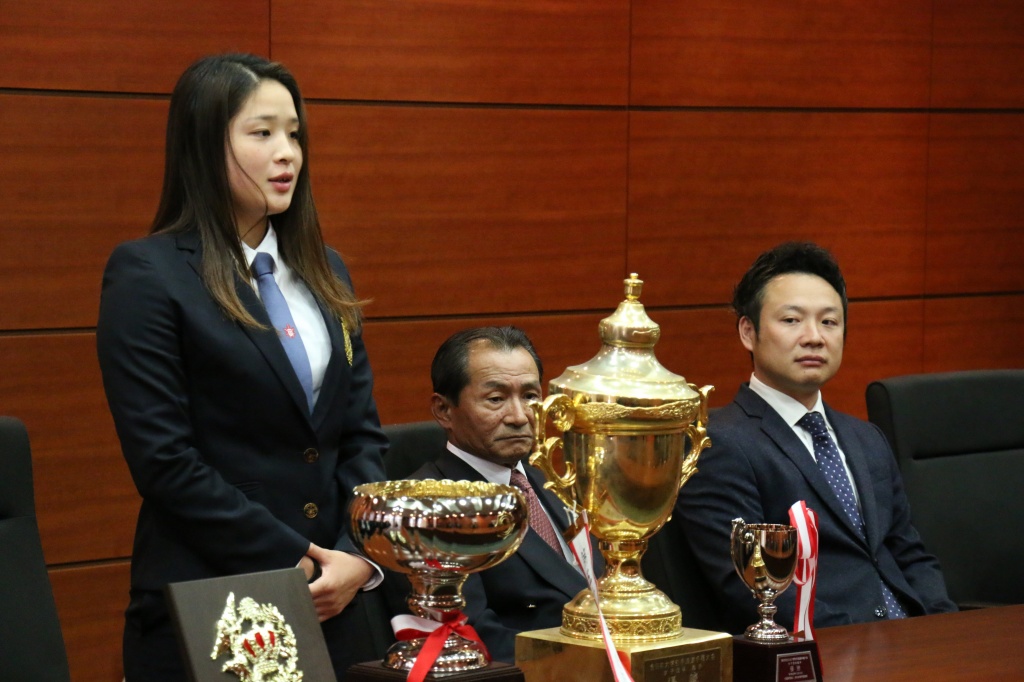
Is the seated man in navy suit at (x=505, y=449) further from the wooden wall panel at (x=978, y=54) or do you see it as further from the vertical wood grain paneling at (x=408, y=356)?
the wooden wall panel at (x=978, y=54)

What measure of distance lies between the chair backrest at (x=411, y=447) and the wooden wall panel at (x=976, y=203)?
2.73 m

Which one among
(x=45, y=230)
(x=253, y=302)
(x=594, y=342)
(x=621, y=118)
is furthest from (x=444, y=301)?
(x=253, y=302)

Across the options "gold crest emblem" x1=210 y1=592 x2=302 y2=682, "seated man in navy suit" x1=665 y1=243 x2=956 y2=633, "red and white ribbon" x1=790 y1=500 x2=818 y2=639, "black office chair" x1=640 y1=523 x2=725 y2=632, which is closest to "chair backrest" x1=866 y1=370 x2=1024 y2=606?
"seated man in navy suit" x1=665 y1=243 x2=956 y2=633

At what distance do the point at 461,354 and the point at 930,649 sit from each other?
1.06 metres

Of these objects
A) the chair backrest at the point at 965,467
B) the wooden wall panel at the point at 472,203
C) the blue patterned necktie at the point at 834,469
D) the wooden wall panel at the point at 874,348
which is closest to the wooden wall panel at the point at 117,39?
the wooden wall panel at the point at 472,203

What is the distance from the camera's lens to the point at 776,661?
1.77 meters

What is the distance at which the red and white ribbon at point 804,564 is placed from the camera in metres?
1.90

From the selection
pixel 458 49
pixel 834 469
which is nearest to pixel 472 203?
pixel 458 49

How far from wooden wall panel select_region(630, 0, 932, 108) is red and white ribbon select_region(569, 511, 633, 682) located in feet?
9.67

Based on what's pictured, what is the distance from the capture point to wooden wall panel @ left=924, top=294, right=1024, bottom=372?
4.94 metres

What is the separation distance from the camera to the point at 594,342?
4324 millimetres

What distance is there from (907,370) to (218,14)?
262 centimetres

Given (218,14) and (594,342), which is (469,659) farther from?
(594,342)

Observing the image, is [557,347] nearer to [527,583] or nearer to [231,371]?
[527,583]
